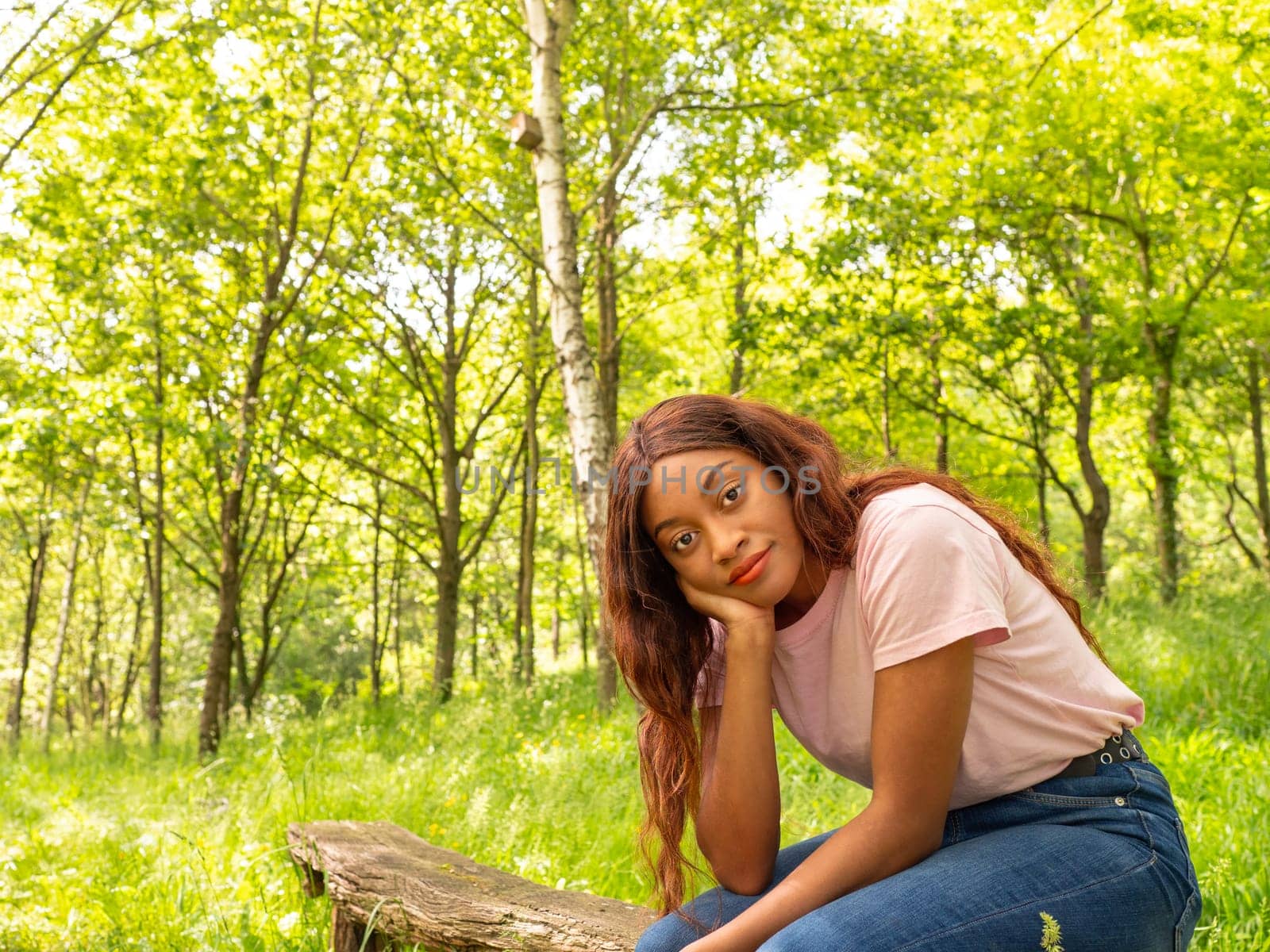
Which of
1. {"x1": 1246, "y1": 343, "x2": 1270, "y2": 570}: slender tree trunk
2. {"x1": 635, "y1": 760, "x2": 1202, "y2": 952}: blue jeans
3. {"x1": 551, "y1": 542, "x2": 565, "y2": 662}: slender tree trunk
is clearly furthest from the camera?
{"x1": 551, "y1": 542, "x2": 565, "y2": 662}: slender tree trunk

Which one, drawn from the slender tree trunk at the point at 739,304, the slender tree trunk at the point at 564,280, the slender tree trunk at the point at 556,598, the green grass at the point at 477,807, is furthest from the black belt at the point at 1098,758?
the slender tree trunk at the point at 556,598

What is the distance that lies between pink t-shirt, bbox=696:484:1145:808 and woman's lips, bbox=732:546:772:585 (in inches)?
5.3

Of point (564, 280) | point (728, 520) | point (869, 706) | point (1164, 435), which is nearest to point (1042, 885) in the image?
point (869, 706)

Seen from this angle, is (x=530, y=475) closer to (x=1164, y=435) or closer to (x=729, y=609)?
(x=1164, y=435)

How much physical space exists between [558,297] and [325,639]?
62.7 feet

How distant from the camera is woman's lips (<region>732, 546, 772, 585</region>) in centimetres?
192

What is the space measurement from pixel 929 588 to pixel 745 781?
0.61 metres

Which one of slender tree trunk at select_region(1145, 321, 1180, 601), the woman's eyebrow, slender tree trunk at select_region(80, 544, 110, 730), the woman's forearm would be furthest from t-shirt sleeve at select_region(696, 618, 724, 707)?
slender tree trunk at select_region(80, 544, 110, 730)

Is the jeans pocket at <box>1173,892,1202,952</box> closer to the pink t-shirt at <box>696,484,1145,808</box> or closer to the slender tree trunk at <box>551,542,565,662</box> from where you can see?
the pink t-shirt at <box>696,484,1145,808</box>

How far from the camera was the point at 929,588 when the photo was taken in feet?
5.41

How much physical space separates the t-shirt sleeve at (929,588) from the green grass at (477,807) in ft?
6.00

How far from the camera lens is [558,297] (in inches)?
233

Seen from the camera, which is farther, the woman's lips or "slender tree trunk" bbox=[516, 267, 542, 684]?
"slender tree trunk" bbox=[516, 267, 542, 684]

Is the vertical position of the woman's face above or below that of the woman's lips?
above
